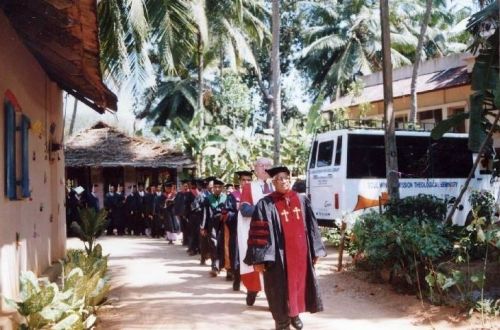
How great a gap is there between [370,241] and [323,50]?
26.1m

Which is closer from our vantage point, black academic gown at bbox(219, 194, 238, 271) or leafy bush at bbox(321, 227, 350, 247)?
black academic gown at bbox(219, 194, 238, 271)

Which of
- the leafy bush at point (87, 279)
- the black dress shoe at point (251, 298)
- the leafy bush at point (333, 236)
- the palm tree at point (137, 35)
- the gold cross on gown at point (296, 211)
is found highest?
the palm tree at point (137, 35)

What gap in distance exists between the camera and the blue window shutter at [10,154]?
570 cm

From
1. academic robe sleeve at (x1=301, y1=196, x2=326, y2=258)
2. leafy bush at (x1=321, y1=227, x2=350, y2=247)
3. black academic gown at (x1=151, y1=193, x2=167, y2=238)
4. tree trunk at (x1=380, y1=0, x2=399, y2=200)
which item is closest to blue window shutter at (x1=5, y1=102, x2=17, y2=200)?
academic robe sleeve at (x1=301, y1=196, x2=326, y2=258)

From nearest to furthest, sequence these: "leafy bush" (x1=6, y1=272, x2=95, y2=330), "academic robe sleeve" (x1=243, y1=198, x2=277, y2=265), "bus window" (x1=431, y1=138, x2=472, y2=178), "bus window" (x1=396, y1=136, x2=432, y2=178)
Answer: "leafy bush" (x1=6, y1=272, x2=95, y2=330), "academic robe sleeve" (x1=243, y1=198, x2=277, y2=265), "bus window" (x1=396, y1=136, x2=432, y2=178), "bus window" (x1=431, y1=138, x2=472, y2=178)

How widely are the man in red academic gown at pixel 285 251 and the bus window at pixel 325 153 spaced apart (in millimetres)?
7191

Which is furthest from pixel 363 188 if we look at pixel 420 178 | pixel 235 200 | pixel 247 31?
pixel 247 31

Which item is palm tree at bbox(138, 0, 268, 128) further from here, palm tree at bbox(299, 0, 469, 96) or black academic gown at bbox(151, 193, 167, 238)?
palm tree at bbox(299, 0, 469, 96)

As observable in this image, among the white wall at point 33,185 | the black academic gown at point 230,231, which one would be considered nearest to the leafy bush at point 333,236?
the black academic gown at point 230,231

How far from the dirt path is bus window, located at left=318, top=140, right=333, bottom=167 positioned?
10.7 feet

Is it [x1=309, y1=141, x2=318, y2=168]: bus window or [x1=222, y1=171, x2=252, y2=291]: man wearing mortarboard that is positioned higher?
[x1=309, y1=141, x2=318, y2=168]: bus window

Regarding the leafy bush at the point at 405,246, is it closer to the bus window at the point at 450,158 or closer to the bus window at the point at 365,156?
the bus window at the point at 365,156

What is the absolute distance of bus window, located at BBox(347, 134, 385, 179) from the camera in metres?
13.1

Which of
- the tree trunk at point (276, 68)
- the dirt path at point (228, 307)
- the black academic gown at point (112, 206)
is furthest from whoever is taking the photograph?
the black academic gown at point (112, 206)
